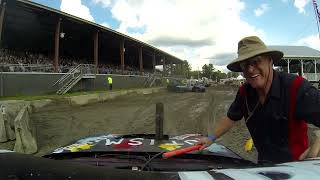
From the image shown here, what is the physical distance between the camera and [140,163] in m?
4.29

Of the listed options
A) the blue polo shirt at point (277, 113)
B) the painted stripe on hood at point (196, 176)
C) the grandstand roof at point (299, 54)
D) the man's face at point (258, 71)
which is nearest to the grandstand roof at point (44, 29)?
the grandstand roof at point (299, 54)

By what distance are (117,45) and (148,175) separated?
197 feet

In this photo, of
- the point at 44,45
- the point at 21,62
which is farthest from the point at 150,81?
the point at 21,62

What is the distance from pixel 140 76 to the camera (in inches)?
2383

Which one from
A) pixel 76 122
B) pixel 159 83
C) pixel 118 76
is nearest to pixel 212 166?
pixel 76 122

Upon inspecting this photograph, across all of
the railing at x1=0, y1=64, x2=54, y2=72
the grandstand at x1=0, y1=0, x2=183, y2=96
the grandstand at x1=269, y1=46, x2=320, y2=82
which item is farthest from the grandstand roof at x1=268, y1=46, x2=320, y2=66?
the railing at x1=0, y1=64, x2=54, y2=72

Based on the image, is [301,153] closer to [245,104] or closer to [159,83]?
[245,104]

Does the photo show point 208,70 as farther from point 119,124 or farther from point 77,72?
point 119,124

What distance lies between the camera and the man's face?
3814 mm

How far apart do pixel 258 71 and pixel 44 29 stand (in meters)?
42.9

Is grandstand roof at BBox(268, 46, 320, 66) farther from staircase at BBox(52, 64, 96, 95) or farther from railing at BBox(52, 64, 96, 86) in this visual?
staircase at BBox(52, 64, 96, 95)

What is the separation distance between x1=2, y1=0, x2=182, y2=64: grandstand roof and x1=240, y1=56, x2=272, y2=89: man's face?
1206 inches

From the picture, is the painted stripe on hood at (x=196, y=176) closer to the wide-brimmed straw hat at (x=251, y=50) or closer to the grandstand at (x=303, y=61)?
the wide-brimmed straw hat at (x=251, y=50)

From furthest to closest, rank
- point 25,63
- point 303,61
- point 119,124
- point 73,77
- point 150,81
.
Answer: point 303,61 < point 150,81 < point 25,63 < point 73,77 < point 119,124
